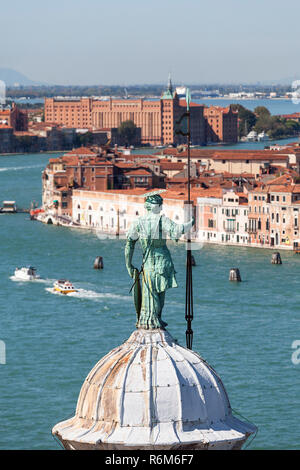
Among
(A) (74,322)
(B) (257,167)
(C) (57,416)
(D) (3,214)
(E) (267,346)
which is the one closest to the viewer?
(C) (57,416)

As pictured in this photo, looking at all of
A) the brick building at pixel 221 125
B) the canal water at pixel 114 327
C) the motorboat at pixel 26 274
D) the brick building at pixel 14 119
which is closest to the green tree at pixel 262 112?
the brick building at pixel 221 125

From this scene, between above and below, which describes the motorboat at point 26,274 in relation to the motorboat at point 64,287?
below

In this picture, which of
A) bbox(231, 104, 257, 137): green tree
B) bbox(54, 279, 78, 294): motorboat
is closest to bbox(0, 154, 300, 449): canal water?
bbox(54, 279, 78, 294): motorboat

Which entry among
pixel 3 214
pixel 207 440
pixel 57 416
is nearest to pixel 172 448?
pixel 207 440

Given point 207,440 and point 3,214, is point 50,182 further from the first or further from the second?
point 207,440

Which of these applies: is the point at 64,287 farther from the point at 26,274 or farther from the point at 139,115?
the point at 139,115

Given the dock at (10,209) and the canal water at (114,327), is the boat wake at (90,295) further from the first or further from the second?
the dock at (10,209)
